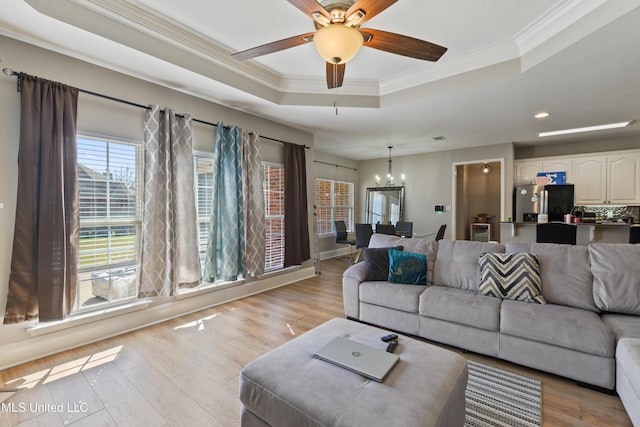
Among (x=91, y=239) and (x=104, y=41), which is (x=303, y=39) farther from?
(x=91, y=239)

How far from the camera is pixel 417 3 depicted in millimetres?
2250

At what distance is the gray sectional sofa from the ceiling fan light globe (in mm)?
2189

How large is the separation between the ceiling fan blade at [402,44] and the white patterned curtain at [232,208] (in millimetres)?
2395

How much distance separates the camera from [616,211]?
532 centimetres

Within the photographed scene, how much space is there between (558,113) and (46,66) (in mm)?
6004

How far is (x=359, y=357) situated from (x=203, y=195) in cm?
295

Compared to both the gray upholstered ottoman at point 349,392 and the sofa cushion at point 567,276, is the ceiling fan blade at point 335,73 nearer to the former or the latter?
the gray upholstered ottoman at point 349,392

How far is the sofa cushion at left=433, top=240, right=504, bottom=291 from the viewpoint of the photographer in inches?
111

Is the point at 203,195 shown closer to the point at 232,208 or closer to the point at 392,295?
the point at 232,208

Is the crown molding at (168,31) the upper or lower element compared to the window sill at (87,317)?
upper

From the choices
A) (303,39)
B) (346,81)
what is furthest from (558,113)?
(303,39)

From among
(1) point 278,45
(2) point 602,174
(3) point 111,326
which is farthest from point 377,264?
(2) point 602,174

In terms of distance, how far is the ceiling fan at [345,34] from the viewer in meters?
1.66

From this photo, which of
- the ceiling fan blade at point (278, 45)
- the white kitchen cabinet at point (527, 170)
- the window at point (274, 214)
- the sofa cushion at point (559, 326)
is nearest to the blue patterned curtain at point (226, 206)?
the window at point (274, 214)
